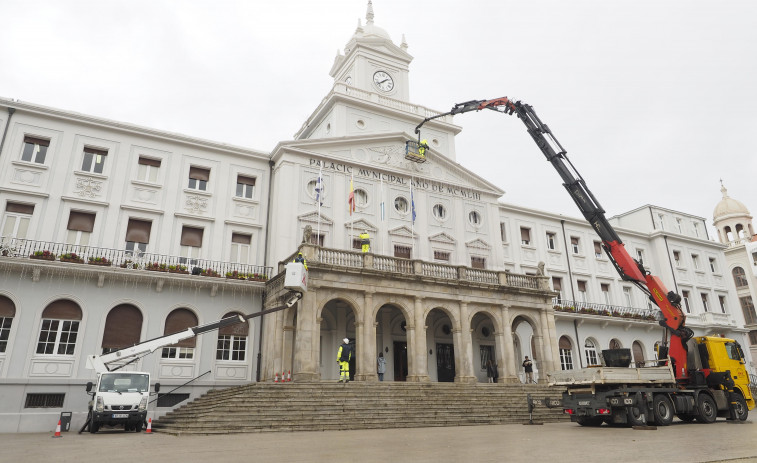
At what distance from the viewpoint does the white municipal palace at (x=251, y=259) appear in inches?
777

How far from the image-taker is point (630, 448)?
912 centimetres

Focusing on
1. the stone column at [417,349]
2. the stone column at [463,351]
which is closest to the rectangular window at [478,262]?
the stone column at [463,351]

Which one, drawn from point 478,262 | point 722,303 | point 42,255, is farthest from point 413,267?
point 722,303

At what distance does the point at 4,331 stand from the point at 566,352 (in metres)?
29.4

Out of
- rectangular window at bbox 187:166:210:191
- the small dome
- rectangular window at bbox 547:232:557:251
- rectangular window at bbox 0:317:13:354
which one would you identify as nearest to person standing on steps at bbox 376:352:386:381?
rectangular window at bbox 187:166:210:191

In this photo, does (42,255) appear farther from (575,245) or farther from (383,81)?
(575,245)

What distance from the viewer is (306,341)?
767 inches

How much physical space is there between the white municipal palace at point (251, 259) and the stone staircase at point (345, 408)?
1.63 metres

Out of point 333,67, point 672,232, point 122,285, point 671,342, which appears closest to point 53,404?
point 122,285

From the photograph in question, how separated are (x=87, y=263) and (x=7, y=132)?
7.00 metres

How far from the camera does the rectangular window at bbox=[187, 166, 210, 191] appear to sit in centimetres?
2431

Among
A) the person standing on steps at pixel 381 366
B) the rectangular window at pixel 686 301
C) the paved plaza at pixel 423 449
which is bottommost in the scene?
the paved plaza at pixel 423 449

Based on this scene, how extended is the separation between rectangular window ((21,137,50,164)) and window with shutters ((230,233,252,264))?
882cm

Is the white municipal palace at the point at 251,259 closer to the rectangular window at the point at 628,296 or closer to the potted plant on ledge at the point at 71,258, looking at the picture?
the potted plant on ledge at the point at 71,258
